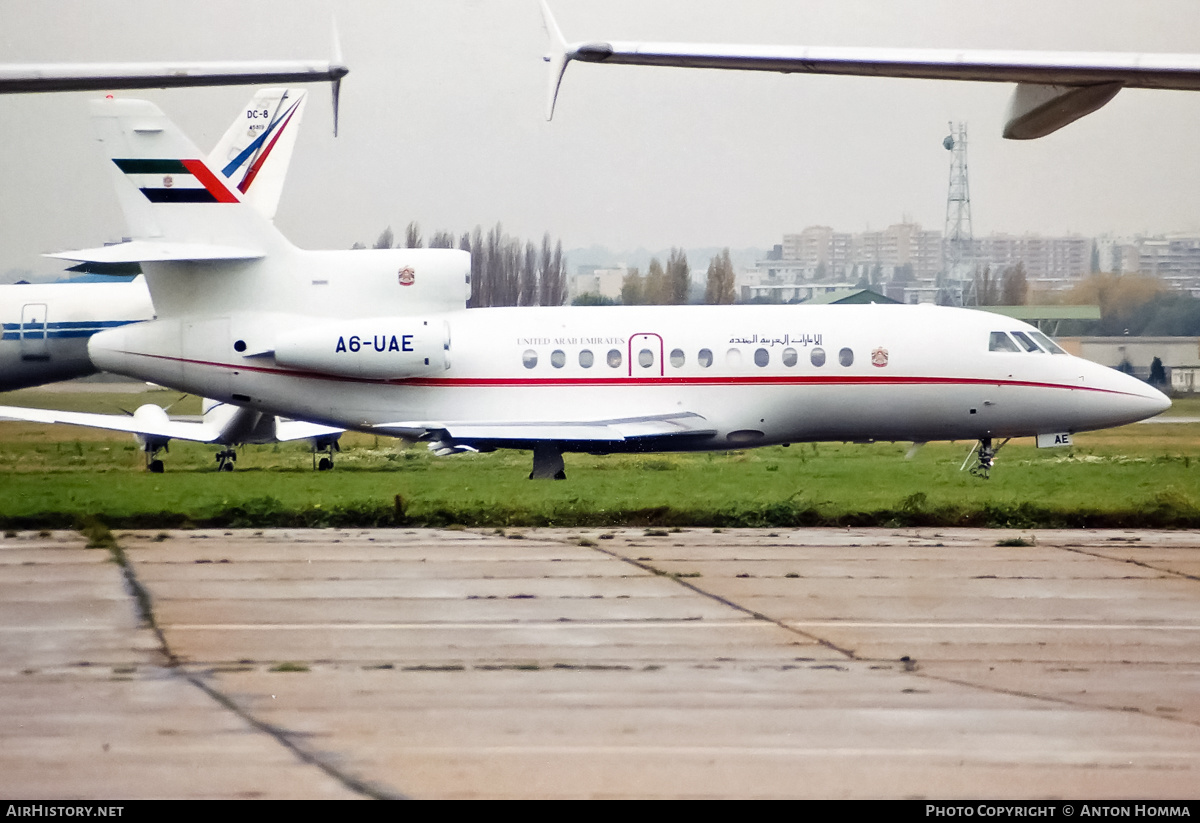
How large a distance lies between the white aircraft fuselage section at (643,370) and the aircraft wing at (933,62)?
47.6 feet

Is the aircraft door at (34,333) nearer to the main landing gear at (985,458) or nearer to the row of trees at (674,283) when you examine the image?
the row of trees at (674,283)

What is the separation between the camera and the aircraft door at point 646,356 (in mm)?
→ 22578

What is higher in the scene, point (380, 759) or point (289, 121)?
point (289, 121)

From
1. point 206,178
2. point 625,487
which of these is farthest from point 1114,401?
point 206,178

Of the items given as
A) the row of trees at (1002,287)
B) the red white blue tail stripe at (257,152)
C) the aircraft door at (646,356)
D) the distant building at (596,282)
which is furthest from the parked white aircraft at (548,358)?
the red white blue tail stripe at (257,152)

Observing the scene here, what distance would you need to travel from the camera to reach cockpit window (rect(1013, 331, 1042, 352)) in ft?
75.5

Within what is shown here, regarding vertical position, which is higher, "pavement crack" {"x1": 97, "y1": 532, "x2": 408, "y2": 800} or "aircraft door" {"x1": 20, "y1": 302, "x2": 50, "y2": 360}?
"aircraft door" {"x1": 20, "y1": 302, "x2": 50, "y2": 360}

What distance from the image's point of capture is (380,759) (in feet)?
20.7

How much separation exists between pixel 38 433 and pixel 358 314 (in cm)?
508

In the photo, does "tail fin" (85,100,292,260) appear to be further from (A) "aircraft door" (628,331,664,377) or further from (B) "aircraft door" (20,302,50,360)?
(A) "aircraft door" (628,331,664,377)

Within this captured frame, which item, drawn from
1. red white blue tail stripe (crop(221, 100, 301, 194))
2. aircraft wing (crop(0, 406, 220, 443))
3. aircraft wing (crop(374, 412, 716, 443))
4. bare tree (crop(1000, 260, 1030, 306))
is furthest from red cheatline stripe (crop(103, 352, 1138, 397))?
red white blue tail stripe (crop(221, 100, 301, 194))

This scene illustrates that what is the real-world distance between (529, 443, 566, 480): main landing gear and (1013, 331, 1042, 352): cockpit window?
7.56 meters

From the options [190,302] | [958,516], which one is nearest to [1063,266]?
[958,516]
